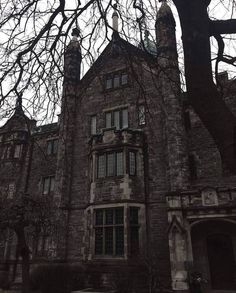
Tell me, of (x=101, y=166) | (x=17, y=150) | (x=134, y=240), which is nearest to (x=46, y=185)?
(x=17, y=150)

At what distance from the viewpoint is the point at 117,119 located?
1752 centimetres

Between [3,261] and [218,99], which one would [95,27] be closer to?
[218,99]

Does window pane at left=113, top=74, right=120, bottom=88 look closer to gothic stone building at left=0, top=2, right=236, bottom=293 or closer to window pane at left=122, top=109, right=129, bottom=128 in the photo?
gothic stone building at left=0, top=2, right=236, bottom=293

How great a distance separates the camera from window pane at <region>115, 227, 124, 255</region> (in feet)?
44.6

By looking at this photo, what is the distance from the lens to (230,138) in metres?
2.30

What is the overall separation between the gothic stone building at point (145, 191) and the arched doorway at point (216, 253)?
0.13ft

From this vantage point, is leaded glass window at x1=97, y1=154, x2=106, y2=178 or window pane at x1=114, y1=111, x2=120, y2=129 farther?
window pane at x1=114, y1=111, x2=120, y2=129

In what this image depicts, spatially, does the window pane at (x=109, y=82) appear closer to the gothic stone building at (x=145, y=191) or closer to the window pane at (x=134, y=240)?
the gothic stone building at (x=145, y=191)

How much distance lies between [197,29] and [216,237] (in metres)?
12.2

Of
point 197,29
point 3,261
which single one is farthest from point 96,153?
point 197,29

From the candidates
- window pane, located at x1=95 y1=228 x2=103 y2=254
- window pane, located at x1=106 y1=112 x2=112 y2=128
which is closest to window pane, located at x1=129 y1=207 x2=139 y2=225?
window pane, located at x1=95 y1=228 x2=103 y2=254

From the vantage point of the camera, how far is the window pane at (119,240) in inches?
536

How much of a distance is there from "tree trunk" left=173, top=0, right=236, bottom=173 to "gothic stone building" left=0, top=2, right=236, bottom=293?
26.5ft

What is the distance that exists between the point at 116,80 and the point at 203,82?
1675cm
